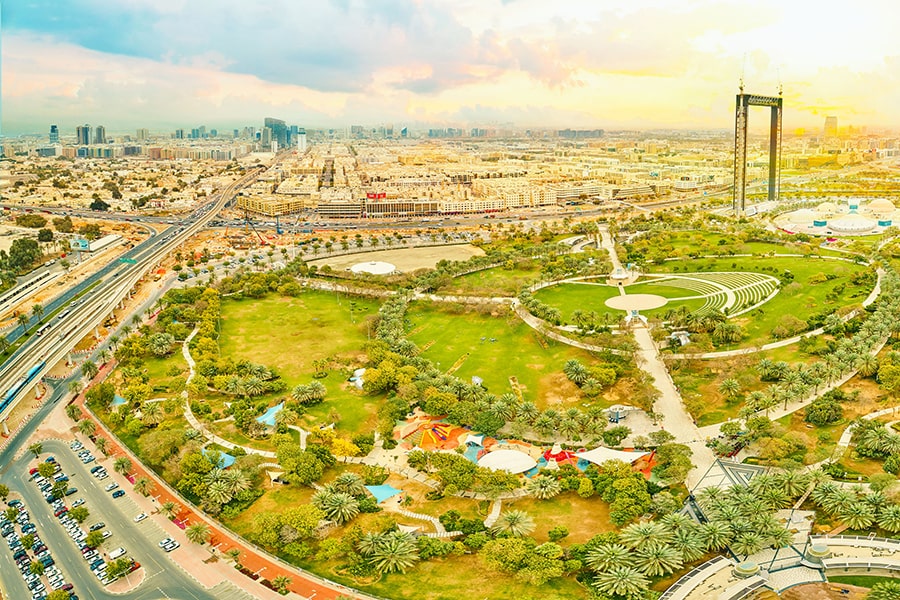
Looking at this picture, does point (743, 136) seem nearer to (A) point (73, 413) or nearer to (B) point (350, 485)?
(B) point (350, 485)

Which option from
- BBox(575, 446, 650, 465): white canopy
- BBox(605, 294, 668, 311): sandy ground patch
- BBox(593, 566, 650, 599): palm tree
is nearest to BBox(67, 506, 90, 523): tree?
BBox(593, 566, 650, 599): palm tree

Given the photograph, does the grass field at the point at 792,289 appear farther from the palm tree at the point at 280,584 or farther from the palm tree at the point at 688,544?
the palm tree at the point at 280,584

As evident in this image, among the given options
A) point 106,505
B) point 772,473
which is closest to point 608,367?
point 772,473

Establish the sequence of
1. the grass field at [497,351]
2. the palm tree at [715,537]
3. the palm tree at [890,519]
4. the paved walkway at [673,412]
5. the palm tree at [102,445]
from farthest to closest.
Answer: the grass field at [497,351] → the palm tree at [102,445] → the paved walkway at [673,412] → the palm tree at [890,519] → the palm tree at [715,537]

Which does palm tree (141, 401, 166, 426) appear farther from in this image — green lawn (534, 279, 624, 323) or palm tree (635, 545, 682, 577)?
green lawn (534, 279, 624, 323)

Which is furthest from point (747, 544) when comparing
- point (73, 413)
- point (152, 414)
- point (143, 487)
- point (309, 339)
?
point (73, 413)

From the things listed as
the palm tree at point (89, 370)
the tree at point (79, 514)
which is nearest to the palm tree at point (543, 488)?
the tree at point (79, 514)

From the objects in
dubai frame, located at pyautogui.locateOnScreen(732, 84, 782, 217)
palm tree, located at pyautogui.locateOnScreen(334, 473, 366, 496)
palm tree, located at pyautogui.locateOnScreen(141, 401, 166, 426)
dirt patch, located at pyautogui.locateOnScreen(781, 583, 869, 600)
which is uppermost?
dubai frame, located at pyautogui.locateOnScreen(732, 84, 782, 217)
